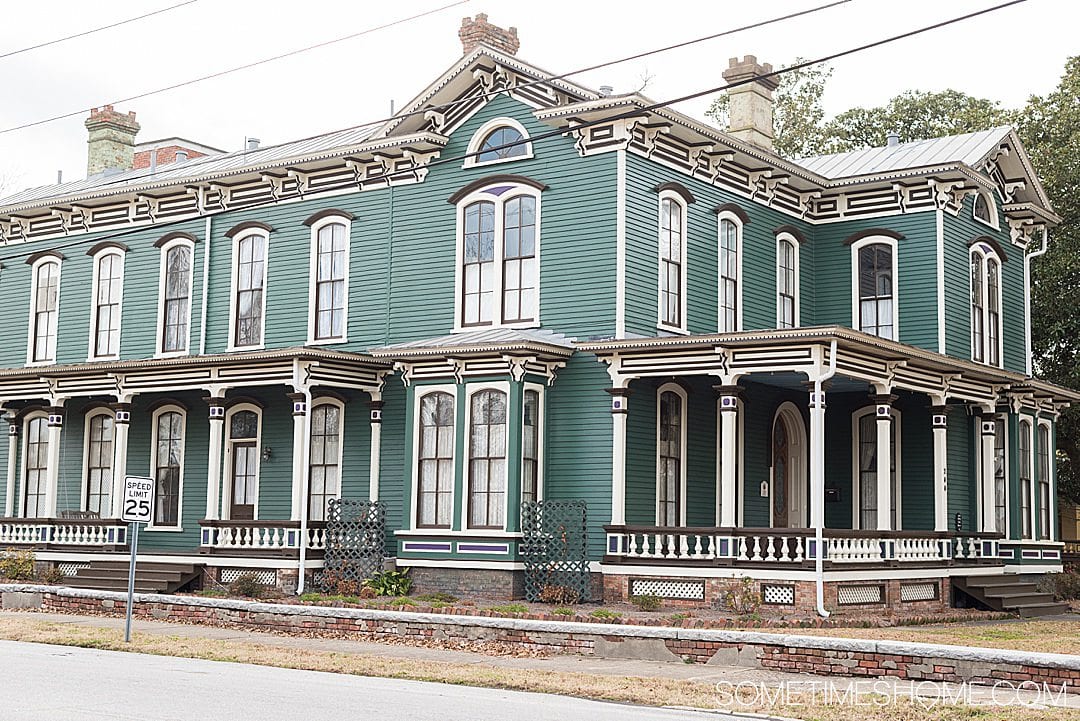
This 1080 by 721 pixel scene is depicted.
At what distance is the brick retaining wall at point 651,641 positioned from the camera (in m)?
14.4

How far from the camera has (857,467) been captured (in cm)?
2694

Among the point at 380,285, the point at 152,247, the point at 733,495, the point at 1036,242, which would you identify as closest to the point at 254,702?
the point at 733,495

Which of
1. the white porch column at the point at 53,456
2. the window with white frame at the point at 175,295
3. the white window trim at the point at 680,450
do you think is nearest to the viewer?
the white window trim at the point at 680,450

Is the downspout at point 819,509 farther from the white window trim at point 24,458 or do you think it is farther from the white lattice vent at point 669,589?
the white window trim at point 24,458

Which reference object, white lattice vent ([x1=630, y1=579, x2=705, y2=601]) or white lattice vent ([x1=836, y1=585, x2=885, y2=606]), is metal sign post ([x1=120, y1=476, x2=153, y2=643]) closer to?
white lattice vent ([x1=630, y1=579, x2=705, y2=601])

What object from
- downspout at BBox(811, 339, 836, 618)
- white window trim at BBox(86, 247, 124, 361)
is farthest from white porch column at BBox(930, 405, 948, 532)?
white window trim at BBox(86, 247, 124, 361)

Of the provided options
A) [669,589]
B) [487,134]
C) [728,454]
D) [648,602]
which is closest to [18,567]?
[487,134]

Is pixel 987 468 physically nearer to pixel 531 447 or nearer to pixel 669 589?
pixel 669 589

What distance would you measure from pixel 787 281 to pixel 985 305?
409cm

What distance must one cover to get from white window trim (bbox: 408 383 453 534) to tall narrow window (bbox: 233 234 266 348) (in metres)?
5.11

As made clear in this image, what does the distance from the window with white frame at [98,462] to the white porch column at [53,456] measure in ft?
3.52

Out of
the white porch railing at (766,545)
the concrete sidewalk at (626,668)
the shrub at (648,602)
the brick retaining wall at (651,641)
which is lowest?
the concrete sidewalk at (626,668)

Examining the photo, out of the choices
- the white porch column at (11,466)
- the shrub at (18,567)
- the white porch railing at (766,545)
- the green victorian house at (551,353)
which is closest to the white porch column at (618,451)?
the green victorian house at (551,353)

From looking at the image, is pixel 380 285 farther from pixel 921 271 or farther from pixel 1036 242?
pixel 1036 242
